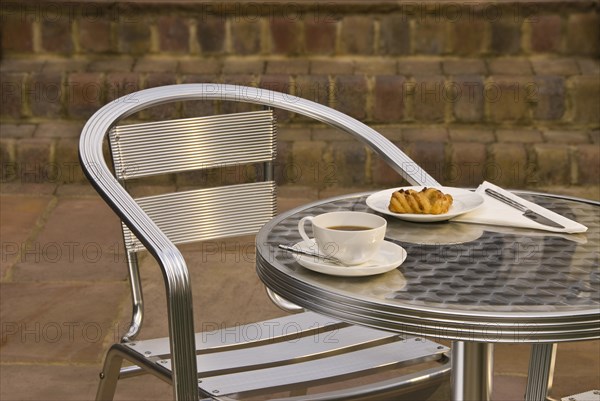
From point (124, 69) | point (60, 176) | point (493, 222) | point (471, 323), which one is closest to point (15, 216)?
point (60, 176)

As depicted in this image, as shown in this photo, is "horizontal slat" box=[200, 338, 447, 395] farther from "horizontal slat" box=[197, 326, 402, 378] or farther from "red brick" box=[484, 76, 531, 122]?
"red brick" box=[484, 76, 531, 122]

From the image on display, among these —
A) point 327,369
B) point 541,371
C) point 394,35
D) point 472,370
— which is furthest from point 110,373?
point 394,35

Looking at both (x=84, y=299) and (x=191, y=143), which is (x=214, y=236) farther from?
(x=84, y=299)

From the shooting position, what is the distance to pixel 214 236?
205 cm

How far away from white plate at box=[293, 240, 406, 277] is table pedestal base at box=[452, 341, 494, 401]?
0.97ft

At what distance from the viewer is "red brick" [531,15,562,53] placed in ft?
14.7

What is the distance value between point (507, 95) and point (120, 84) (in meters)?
1.60

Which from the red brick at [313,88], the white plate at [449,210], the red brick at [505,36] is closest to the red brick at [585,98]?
the red brick at [505,36]

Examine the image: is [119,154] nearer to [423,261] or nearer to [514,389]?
[423,261]

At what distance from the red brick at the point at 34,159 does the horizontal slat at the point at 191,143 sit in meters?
2.32

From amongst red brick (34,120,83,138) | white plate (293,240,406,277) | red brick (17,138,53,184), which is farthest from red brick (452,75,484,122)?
white plate (293,240,406,277)

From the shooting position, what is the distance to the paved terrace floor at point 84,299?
2617 millimetres

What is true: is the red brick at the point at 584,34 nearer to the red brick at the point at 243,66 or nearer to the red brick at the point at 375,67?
the red brick at the point at 375,67

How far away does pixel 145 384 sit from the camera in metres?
2.61
